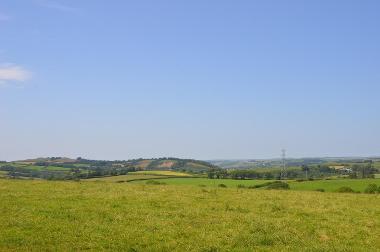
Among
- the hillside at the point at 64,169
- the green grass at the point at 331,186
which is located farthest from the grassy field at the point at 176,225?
the hillside at the point at 64,169

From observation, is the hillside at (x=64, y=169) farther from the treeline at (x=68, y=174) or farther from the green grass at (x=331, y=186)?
the green grass at (x=331, y=186)

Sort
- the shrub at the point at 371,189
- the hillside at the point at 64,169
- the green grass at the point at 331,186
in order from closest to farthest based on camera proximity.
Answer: the shrub at the point at 371,189 < the green grass at the point at 331,186 < the hillside at the point at 64,169

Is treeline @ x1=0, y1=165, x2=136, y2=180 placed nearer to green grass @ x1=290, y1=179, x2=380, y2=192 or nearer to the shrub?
green grass @ x1=290, y1=179, x2=380, y2=192

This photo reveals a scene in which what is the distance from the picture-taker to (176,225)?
20.6 m

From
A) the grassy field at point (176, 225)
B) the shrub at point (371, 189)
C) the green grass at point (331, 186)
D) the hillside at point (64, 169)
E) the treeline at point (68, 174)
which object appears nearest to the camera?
the grassy field at point (176, 225)

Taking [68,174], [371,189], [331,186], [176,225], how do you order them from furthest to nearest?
[68,174], [331,186], [371,189], [176,225]

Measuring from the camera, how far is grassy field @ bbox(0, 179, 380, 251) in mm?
16453

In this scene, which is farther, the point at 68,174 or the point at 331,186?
the point at 68,174

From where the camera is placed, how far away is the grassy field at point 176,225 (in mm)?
16453

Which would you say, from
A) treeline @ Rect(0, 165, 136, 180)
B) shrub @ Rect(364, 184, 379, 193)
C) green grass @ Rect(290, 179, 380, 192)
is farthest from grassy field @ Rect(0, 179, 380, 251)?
treeline @ Rect(0, 165, 136, 180)

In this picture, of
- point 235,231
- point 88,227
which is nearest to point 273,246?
point 235,231

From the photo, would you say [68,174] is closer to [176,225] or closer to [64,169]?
[64,169]

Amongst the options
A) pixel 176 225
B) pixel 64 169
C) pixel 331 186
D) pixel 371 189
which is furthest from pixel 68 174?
pixel 176 225

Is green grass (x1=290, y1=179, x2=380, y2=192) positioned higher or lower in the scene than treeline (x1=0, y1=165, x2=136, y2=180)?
lower
